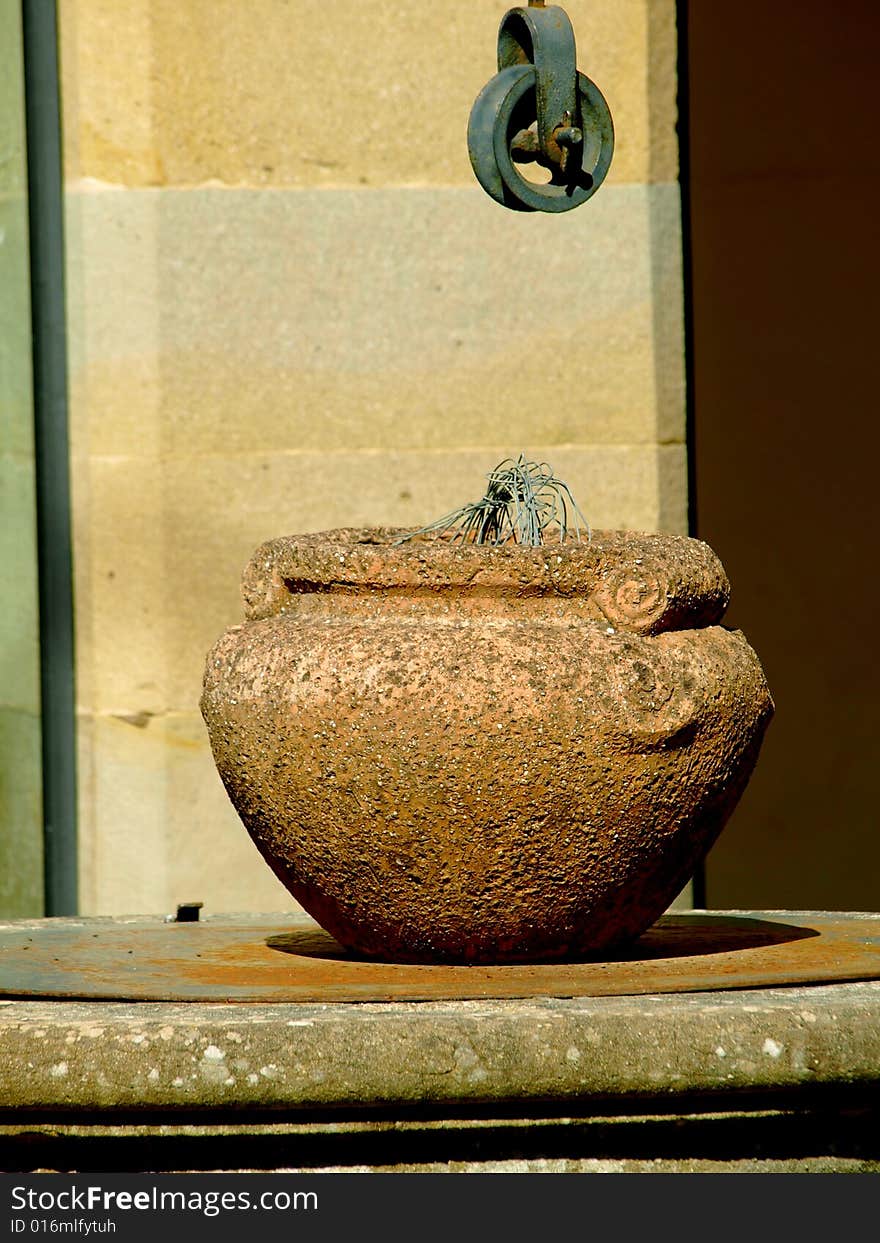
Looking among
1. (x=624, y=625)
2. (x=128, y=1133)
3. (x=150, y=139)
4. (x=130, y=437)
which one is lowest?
(x=128, y=1133)

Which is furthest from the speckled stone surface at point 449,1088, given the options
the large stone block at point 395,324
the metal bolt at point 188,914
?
the large stone block at point 395,324

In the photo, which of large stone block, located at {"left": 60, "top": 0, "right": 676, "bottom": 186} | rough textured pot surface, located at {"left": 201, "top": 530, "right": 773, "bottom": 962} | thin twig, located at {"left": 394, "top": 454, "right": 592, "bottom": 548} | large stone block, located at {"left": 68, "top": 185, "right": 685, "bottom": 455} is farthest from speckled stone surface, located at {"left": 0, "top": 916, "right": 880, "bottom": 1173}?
large stone block, located at {"left": 60, "top": 0, "right": 676, "bottom": 186}

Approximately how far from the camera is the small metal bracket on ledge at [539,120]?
359cm

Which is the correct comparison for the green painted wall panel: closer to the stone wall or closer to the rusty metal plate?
the stone wall

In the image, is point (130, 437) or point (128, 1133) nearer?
point (128, 1133)

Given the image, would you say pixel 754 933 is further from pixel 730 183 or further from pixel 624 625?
pixel 730 183

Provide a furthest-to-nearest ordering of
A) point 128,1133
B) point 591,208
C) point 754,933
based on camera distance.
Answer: point 591,208 → point 754,933 → point 128,1133

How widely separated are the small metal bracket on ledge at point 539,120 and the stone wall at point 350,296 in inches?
59.6

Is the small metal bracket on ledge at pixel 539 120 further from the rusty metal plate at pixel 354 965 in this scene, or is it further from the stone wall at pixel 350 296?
the stone wall at pixel 350 296

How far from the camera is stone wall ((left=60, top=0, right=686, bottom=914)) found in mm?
5246

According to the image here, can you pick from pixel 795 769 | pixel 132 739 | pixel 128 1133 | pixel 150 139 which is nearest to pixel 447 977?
pixel 128 1133

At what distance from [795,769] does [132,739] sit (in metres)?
2.29

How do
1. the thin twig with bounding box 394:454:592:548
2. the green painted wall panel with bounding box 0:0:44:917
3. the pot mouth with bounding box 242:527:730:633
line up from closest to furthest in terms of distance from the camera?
the pot mouth with bounding box 242:527:730:633 < the thin twig with bounding box 394:454:592:548 < the green painted wall panel with bounding box 0:0:44:917

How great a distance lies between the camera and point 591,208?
5254 millimetres
